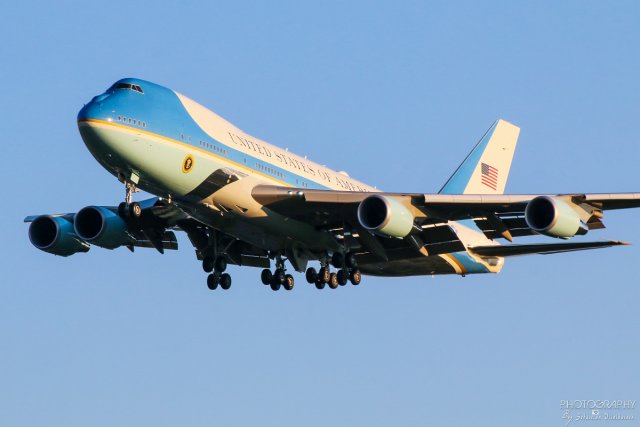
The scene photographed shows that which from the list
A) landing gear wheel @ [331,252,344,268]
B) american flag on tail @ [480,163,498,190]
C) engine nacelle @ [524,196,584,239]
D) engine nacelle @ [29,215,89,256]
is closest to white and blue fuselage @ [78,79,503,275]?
landing gear wheel @ [331,252,344,268]

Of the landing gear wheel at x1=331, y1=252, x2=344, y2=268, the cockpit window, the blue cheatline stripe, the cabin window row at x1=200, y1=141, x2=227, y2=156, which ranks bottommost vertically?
the landing gear wheel at x1=331, y1=252, x2=344, y2=268

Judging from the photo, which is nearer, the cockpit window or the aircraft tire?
the cockpit window

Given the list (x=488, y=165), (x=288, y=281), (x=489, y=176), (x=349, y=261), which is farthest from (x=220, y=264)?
(x=488, y=165)

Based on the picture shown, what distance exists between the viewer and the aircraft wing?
4184 centimetres

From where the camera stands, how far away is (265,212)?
140 ft

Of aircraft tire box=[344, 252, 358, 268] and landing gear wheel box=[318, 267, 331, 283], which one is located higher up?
aircraft tire box=[344, 252, 358, 268]

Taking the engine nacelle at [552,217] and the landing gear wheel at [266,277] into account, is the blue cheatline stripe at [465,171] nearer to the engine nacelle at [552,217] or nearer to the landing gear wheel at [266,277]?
the landing gear wheel at [266,277]

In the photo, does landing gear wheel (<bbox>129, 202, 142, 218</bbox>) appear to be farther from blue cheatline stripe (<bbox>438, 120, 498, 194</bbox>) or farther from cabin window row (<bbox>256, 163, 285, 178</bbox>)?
blue cheatline stripe (<bbox>438, 120, 498, 194</bbox>)

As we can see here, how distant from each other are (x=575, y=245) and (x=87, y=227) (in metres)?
17.2

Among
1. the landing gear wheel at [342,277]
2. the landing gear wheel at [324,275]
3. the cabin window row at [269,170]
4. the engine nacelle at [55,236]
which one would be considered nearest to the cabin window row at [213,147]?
the cabin window row at [269,170]

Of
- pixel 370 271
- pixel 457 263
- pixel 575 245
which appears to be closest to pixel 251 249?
pixel 370 271

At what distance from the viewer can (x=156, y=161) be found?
3975 cm

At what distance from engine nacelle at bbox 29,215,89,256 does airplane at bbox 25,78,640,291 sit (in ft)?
0.14

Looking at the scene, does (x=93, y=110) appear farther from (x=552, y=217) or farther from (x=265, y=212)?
(x=552, y=217)
